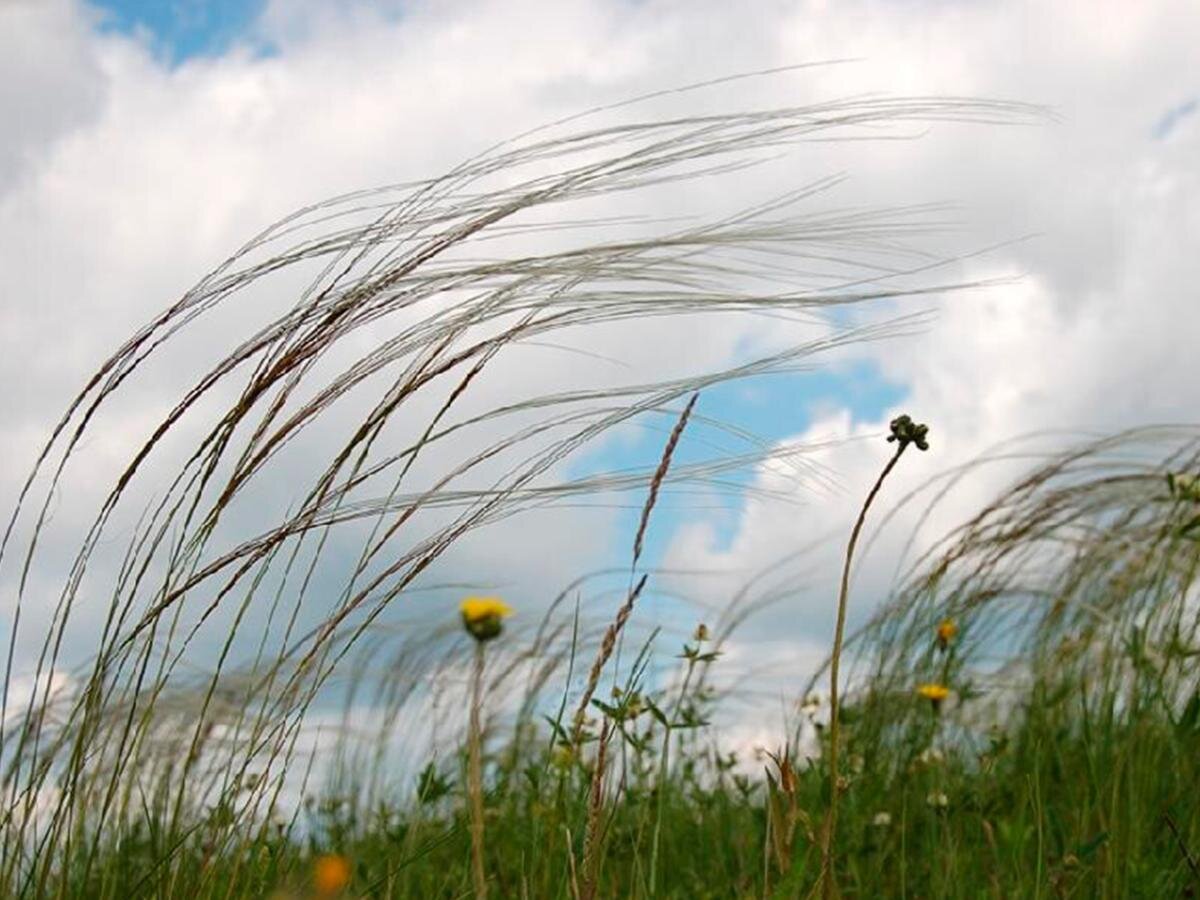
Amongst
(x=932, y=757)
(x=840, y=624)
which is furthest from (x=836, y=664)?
(x=932, y=757)

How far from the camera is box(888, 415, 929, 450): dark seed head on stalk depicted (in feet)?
4.97

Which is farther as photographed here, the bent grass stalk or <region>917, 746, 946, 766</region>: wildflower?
<region>917, 746, 946, 766</region>: wildflower

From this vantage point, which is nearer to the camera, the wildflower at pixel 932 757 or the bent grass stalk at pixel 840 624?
the bent grass stalk at pixel 840 624

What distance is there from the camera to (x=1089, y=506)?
355 cm

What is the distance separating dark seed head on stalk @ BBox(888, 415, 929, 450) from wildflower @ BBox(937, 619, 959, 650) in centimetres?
203

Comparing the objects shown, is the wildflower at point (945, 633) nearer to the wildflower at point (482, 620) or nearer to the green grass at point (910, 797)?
the green grass at point (910, 797)

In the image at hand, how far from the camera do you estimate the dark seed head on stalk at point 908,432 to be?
1.51m

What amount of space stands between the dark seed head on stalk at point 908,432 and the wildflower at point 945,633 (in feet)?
6.67

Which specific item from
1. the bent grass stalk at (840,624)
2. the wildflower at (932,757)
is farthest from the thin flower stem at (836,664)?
the wildflower at (932,757)

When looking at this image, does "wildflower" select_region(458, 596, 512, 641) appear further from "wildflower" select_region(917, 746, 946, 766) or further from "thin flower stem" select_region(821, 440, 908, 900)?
"wildflower" select_region(917, 746, 946, 766)

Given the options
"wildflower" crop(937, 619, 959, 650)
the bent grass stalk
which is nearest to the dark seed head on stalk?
the bent grass stalk

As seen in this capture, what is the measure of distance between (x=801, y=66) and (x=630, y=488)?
1.80 ft

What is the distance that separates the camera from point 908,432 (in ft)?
5.03

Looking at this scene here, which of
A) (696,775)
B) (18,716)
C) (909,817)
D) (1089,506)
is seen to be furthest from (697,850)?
(18,716)
